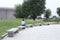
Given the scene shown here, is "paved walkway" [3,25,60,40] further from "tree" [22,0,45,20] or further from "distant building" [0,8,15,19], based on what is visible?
"distant building" [0,8,15,19]

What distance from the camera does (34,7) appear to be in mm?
43594

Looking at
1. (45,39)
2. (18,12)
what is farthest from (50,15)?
(45,39)

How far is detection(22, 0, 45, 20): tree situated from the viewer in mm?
43688

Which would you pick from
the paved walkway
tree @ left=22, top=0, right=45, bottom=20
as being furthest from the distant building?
the paved walkway

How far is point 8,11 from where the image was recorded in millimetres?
60062

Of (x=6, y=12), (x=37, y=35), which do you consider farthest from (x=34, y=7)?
(x=37, y=35)

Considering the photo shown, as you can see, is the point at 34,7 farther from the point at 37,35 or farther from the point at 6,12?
the point at 37,35

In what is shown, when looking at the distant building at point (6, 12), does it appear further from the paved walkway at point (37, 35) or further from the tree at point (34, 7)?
the paved walkway at point (37, 35)

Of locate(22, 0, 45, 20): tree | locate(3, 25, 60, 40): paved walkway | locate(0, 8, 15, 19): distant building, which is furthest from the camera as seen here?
locate(0, 8, 15, 19): distant building

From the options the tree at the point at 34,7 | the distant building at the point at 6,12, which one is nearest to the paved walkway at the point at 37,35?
the tree at the point at 34,7

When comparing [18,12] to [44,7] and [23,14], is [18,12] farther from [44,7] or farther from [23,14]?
[44,7]

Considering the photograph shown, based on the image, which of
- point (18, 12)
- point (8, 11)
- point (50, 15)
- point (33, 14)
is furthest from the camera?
point (8, 11)

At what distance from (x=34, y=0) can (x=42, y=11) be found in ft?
9.57

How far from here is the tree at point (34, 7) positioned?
143ft
